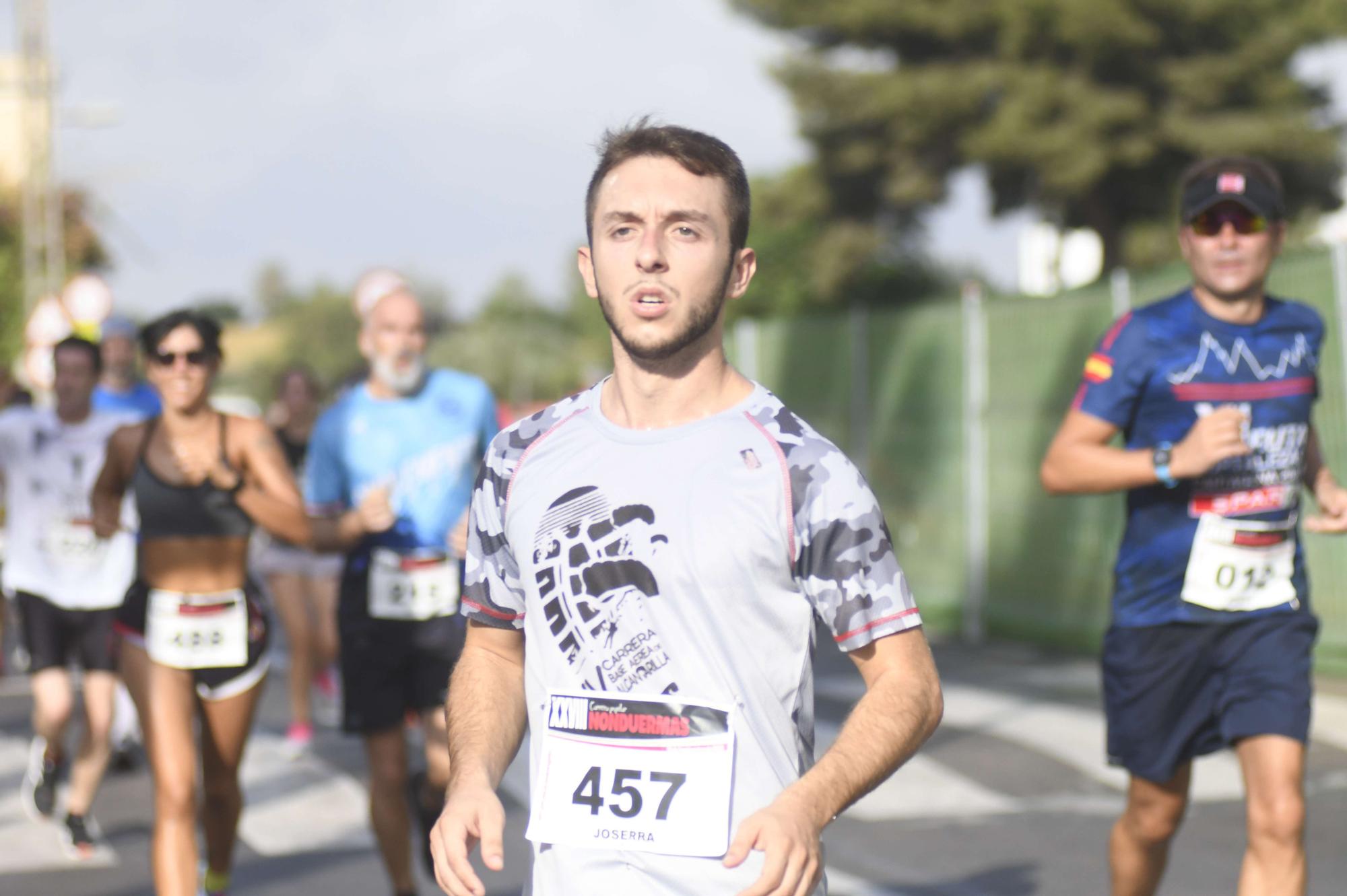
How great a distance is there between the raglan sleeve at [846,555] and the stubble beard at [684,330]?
244mm

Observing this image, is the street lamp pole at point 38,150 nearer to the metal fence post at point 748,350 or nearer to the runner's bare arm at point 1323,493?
the metal fence post at point 748,350

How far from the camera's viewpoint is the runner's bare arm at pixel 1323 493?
205 inches

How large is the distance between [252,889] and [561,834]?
165 inches

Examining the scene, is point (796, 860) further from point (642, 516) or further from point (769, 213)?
point (769, 213)

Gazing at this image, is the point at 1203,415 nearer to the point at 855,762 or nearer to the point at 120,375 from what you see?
the point at 855,762

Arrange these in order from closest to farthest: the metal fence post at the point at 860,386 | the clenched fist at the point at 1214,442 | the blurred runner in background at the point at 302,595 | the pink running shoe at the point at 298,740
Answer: the clenched fist at the point at 1214,442
the pink running shoe at the point at 298,740
the blurred runner in background at the point at 302,595
the metal fence post at the point at 860,386

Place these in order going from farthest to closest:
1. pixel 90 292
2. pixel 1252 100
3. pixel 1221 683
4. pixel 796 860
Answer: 1. pixel 1252 100
2. pixel 90 292
3. pixel 1221 683
4. pixel 796 860

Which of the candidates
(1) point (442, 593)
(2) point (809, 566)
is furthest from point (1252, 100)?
(2) point (809, 566)

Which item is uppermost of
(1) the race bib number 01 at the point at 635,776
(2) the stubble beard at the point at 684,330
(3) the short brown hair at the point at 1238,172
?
(3) the short brown hair at the point at 1238,172

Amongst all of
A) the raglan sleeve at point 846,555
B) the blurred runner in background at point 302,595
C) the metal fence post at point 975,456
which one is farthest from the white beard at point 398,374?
the metal fence post at point 975,456

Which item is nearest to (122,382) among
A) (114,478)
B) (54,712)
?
(54,712)

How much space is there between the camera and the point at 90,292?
17641mm

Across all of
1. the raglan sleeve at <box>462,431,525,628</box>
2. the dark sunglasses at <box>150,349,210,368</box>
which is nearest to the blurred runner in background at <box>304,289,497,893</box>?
the dark sunglasses at <box>150,349,210,368</box>

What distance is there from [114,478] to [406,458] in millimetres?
998
